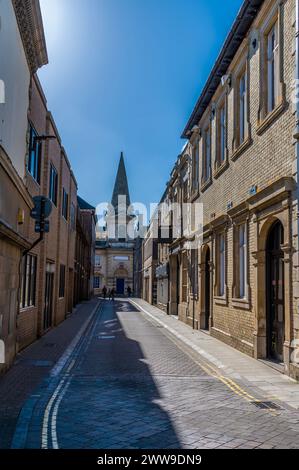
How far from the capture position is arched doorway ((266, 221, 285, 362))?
11.3m

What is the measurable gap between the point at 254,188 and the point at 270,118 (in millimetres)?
1927

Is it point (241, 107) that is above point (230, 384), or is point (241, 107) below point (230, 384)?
above

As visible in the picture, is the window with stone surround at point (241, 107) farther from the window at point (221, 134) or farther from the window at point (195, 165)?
the window at point (195, 165)

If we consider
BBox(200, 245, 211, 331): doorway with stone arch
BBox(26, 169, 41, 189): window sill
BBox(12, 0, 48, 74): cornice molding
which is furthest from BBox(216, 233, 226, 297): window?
BBox(12, 0, 48, 74): cornice molding

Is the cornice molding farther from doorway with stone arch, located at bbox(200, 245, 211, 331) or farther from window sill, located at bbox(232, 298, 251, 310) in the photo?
doorway with stone arch, located at bbox(200, 245, 211, 331)

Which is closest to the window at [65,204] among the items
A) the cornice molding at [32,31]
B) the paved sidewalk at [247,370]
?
the paved sidewalk at [247,370]

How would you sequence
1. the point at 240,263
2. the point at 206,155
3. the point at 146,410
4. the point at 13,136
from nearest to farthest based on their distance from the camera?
the point at 146,410, the point at 13,136, the point at 240,263, the point at 206,155

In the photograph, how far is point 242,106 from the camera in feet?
48.0

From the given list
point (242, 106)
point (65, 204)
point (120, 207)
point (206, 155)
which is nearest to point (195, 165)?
point (206, 155)

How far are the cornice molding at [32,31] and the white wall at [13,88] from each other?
0.81ft

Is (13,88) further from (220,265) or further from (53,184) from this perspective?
(53,184)

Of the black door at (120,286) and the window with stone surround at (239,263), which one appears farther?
the black door at (120,286)

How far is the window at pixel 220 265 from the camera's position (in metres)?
16.8
